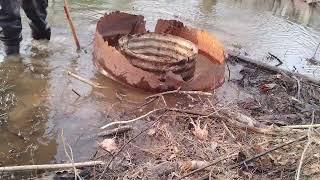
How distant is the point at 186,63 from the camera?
17.3ft

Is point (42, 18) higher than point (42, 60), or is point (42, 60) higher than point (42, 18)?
point (42, 18)

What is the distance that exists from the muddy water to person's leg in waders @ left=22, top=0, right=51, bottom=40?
0.14 m

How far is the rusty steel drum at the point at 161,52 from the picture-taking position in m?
5.17

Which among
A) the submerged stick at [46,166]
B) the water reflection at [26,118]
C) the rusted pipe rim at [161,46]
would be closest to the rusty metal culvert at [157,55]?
the rusted pipe rim at [161,46]

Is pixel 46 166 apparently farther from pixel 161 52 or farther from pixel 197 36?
pixel 197 36

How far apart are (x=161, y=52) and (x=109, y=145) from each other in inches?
88.5

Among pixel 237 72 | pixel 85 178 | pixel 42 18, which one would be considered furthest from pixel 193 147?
pixel 42 18

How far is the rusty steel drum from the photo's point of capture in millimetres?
5168

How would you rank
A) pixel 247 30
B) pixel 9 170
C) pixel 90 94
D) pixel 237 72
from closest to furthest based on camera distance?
pixel 9 170
pixel 90 94
pixel 237 72
pixel 247 30

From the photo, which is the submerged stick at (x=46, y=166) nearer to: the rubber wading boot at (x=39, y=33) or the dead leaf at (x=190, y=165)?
the dead leaf at (x=190, y=165)

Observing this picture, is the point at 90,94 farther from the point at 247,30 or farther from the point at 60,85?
the point at 247,30

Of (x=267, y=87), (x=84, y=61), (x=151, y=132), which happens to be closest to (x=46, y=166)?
(x=151, y=132)

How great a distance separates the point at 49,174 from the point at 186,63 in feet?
7.43

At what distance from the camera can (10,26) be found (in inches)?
220
